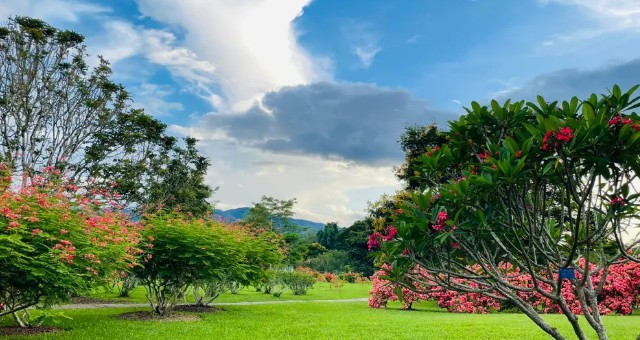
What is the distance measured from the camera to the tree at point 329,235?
73.8 metres

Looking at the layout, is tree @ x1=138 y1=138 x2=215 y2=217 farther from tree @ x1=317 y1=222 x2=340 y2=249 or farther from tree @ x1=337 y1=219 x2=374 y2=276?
tree @ x1=317 y1=222 x2=340 y2=249

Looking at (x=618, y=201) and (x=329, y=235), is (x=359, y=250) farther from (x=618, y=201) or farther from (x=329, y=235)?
(x=618, y=201)

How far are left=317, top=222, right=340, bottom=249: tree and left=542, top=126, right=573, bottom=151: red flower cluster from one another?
69249mm

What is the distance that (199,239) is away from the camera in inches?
532

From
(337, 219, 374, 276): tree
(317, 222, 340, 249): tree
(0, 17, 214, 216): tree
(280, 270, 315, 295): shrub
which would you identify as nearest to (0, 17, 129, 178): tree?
(0, 17, 214, 216): tree

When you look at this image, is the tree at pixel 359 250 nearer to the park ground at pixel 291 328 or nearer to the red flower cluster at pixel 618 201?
the park ground at pixel 291 328

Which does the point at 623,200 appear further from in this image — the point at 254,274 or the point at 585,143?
the point at 254,274

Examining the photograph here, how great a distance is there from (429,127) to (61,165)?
19.9m

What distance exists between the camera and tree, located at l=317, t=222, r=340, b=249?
2906 inches

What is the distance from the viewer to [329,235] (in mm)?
74812

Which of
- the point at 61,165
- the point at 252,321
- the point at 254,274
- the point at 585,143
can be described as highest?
the point at 61,165

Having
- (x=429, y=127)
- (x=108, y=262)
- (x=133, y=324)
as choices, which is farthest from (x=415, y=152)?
(x=108, y=262)

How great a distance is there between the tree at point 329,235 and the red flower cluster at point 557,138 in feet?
227

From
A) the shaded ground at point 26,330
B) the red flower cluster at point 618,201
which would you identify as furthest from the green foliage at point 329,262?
the red flower cluster at point 618,201
